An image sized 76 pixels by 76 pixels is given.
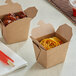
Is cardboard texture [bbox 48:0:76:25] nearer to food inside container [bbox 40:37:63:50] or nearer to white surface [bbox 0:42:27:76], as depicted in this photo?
food inside container [bbox 40:37:63:50]

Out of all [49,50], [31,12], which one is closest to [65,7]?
[31,12]

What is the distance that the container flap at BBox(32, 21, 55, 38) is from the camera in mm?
1357

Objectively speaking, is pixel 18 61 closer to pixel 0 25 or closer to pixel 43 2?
pixel 0 25

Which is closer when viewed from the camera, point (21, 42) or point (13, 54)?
point (13, 54)

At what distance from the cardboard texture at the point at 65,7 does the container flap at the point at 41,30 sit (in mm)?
450

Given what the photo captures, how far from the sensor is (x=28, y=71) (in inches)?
51.7

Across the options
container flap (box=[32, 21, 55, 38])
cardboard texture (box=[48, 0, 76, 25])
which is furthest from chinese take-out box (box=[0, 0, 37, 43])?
cardboard texture (box=[48, 0, 76, 25])

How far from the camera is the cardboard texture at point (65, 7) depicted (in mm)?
1882

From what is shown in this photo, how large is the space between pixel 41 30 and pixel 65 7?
2.32 feet

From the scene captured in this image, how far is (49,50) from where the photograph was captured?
1.24m

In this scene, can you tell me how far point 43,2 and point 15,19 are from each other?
688mm

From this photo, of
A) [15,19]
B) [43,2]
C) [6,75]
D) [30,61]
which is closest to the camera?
[6,75]

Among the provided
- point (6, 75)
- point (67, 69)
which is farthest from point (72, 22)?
point (6, 75)

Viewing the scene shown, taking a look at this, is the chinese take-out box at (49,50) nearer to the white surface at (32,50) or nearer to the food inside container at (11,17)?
the white surface at (32,50)
